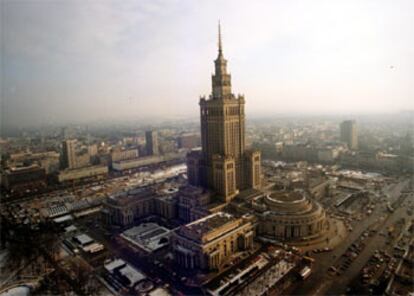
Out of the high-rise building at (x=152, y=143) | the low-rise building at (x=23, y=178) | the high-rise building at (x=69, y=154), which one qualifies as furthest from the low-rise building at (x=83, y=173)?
the high-rise building at (x=152, y=143)

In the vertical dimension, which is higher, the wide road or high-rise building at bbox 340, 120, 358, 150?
high-rise building at bbox 340, 120, 358, 150

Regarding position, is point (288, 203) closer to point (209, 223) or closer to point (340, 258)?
point (340, 258)

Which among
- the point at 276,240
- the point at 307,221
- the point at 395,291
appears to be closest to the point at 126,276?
the point at 276,240

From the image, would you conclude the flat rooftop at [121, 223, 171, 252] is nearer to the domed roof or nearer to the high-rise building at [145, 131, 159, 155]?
the domed roof

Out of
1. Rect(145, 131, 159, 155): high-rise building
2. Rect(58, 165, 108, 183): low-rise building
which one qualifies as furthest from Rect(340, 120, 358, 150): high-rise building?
Rect(58, 165, 108, 183): low-rise building

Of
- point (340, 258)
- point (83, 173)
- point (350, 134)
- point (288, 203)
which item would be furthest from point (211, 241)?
point (350, 134)

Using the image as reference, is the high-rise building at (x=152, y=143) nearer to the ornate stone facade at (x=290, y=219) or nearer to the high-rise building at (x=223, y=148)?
the high-rise building at (x=223, y=148)
